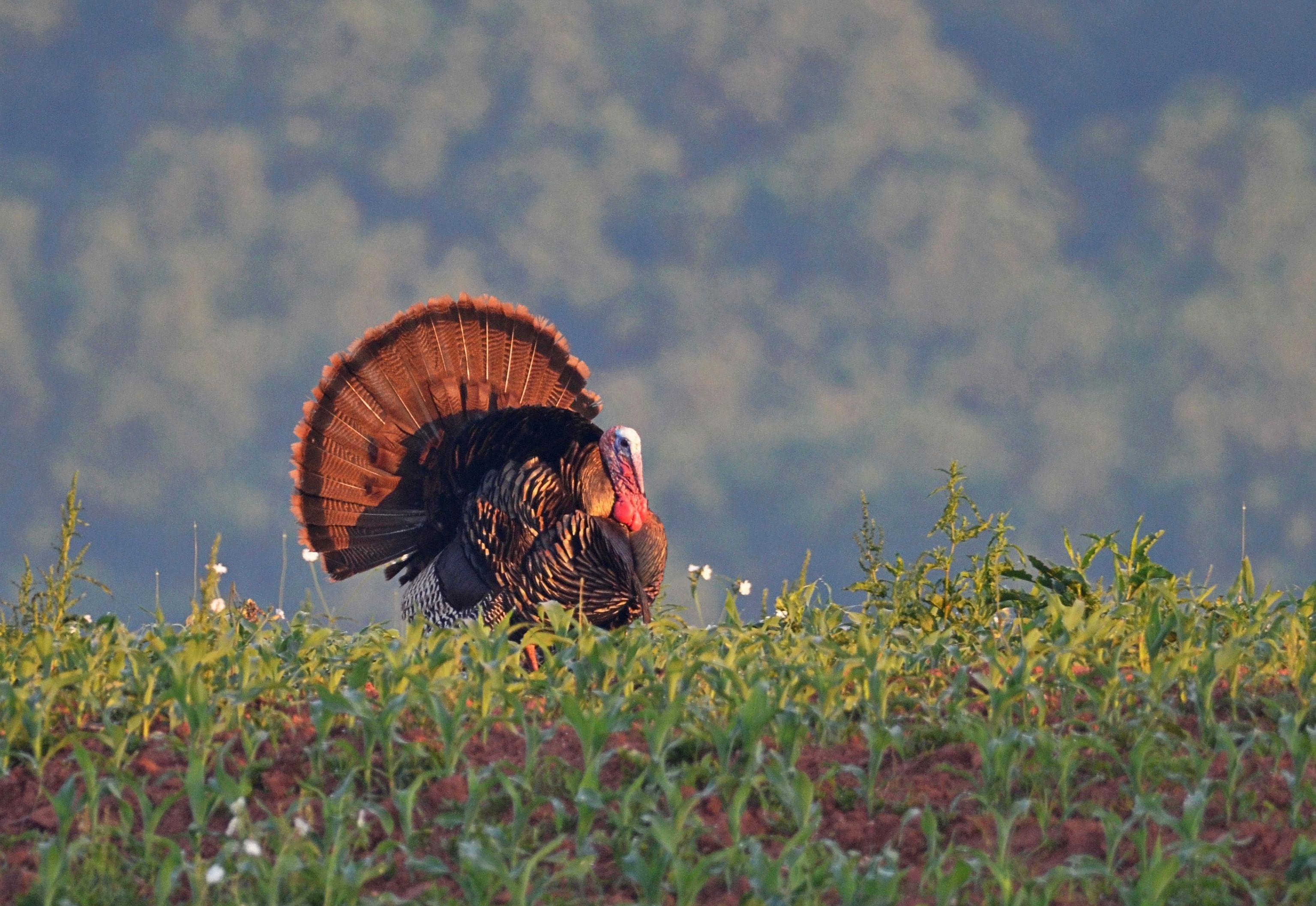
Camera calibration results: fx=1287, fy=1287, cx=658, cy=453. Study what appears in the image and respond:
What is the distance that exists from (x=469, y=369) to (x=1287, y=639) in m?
5.70

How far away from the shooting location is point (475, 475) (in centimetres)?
878

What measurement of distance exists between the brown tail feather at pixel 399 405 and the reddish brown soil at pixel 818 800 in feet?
15.5

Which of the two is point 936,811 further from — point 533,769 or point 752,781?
point 533,769

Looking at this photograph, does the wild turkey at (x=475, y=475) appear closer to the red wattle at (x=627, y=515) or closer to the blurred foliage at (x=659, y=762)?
the red wattle at (x=627, y=515)

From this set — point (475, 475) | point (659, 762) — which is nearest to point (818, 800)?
point (659, 762)

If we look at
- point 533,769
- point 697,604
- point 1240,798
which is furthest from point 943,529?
point 533,769

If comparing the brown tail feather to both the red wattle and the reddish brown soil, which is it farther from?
the reddish brown soil

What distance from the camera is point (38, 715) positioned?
433 centimetres

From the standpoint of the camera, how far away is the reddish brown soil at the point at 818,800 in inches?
144

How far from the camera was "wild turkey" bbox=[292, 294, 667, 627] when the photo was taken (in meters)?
8.14

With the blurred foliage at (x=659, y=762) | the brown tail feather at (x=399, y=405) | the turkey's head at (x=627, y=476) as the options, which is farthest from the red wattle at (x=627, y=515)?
the blurred foliage at (x=659, y=762)

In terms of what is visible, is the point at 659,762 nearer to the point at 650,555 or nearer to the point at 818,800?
the point at 818,800

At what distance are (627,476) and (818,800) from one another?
4490 millimetres

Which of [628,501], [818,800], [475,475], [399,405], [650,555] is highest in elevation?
[399,405]
